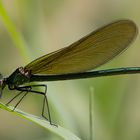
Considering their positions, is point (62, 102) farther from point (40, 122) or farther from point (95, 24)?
point (95, 24)

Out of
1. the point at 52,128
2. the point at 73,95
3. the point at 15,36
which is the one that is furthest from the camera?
the point at 73,95

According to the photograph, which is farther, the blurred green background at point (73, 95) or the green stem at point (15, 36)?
the blurred green background at point (73, 95)

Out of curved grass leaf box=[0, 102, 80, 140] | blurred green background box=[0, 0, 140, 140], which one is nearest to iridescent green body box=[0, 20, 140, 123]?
blurred green background box=[0, 0, 140, 140]

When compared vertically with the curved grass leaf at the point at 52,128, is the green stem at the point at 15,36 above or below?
above

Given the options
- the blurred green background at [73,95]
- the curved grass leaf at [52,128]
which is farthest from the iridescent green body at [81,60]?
the curved grass leaf at [52,128]

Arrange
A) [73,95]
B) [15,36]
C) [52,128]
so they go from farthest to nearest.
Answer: [73,95] < [15,36] < [52,128]

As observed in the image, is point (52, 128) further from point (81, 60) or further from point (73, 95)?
point (81, 60)

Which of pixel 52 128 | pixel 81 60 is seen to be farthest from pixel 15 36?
pixel 52 128

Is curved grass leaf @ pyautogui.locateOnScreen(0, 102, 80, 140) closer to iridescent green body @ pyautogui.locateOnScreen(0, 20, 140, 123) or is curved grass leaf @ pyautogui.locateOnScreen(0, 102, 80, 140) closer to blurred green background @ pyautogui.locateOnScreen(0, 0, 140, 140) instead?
blurred green background @ pyautogui.locateOnScreen(0, 0, 140, 140)

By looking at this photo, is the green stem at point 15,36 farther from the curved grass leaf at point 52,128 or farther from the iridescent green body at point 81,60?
the curved grass leaf at point 52,128

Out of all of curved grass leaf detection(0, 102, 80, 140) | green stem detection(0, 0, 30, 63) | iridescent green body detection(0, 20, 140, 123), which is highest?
green stem detection(0, 0, 30, 63)

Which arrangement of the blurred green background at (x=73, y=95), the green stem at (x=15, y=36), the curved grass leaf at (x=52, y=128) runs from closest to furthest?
the curved grass leaf at (x=52, y=128) < the green stem at (x=15, y=36) < the blurred green background at (x=73, y=95)
